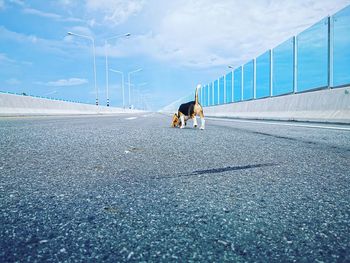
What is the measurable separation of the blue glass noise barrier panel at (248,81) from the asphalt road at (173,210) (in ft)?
68.7

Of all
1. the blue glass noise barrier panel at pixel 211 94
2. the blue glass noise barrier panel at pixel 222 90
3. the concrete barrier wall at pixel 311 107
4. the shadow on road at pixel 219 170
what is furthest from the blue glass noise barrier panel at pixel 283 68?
the blue glass noise barrier panel at pixel 211 94

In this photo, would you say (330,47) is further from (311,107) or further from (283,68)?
(283,68)

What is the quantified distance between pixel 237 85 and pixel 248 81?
303cm

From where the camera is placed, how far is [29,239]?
1.09m

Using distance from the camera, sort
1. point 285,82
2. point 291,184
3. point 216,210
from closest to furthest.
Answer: point 216,210 < point 291,184 < point 285,82

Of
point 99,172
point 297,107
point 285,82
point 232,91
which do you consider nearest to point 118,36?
point 232,91

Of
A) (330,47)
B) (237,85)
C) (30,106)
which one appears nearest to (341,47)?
(330,47)

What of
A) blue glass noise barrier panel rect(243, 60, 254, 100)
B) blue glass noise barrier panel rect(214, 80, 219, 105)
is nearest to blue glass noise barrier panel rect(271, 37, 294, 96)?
blue glass noise barrier panel rect(243, 60, 254, 100)

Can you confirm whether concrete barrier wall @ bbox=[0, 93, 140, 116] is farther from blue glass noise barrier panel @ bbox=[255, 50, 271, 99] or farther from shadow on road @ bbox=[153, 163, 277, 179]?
shadow on road @ bbox=[153, 163, 277, 179]

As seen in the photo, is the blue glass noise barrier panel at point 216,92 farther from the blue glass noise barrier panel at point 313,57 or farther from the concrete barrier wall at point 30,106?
the blue glass noise barrier panel at point 313,57

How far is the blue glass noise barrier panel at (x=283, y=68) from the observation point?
14.8 metres

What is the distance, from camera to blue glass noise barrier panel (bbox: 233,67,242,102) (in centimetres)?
2618

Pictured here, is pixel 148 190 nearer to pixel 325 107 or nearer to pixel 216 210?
pixel 216 210

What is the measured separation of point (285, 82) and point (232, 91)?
13332mm
